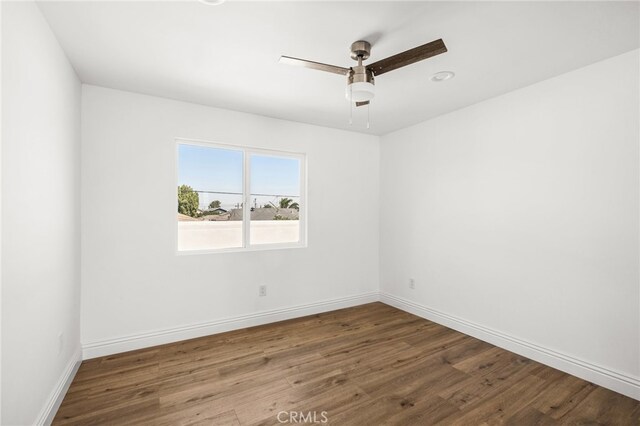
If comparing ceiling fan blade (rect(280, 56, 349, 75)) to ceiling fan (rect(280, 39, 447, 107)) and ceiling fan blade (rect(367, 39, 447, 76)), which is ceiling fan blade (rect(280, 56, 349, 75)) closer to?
ceiling fan (rect(280, 39, 447, 107))

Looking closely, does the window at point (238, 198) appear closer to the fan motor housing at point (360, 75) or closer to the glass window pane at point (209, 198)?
the glass window pane at point (209, 198)

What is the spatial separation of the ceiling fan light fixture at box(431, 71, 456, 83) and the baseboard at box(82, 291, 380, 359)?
2.81 meters

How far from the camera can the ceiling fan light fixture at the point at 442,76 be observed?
2467 mm

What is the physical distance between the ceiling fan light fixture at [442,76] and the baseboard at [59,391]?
3502mm

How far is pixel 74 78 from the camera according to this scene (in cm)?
242

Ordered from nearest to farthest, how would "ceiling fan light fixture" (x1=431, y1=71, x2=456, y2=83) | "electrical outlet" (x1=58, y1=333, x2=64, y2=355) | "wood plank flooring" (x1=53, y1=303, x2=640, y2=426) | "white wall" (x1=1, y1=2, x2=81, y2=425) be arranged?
"white wall" (x1=1, y1=2, x2=81, y2=425)
"wood plank flooring" (x1=53, y1=303, x2=640, y2=426)
"electrical outlet" (x1=58, y1=333, x2=64, y2=355)
"ceiling fan light fixture" (x1=431, y1=71, x2=456, y2=83)

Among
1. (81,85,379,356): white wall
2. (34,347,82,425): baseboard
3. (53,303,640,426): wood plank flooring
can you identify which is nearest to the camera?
(34,347,82,425): baseboard

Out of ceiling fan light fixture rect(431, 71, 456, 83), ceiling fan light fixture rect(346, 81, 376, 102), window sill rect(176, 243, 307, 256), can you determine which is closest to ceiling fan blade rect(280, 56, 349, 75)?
ceiling fan light fixture rect(346, 81, 376, 102)

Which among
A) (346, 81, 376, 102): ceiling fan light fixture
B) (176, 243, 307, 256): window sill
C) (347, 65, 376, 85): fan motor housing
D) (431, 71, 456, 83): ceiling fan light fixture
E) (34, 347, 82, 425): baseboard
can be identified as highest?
(431, 71, 456, 83): ceiling fan light fixture

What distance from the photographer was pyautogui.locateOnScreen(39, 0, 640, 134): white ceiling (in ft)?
5.64

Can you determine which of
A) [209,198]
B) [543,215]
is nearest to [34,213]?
[209,198]

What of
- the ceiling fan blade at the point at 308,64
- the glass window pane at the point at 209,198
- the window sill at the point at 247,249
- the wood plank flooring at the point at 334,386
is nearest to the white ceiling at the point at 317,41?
the ceiling fan blade at the point at 308,64

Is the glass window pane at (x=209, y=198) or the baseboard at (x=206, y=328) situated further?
the glass window pane at (x=209, y=198)

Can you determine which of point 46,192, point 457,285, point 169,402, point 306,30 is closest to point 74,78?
point 46,192
